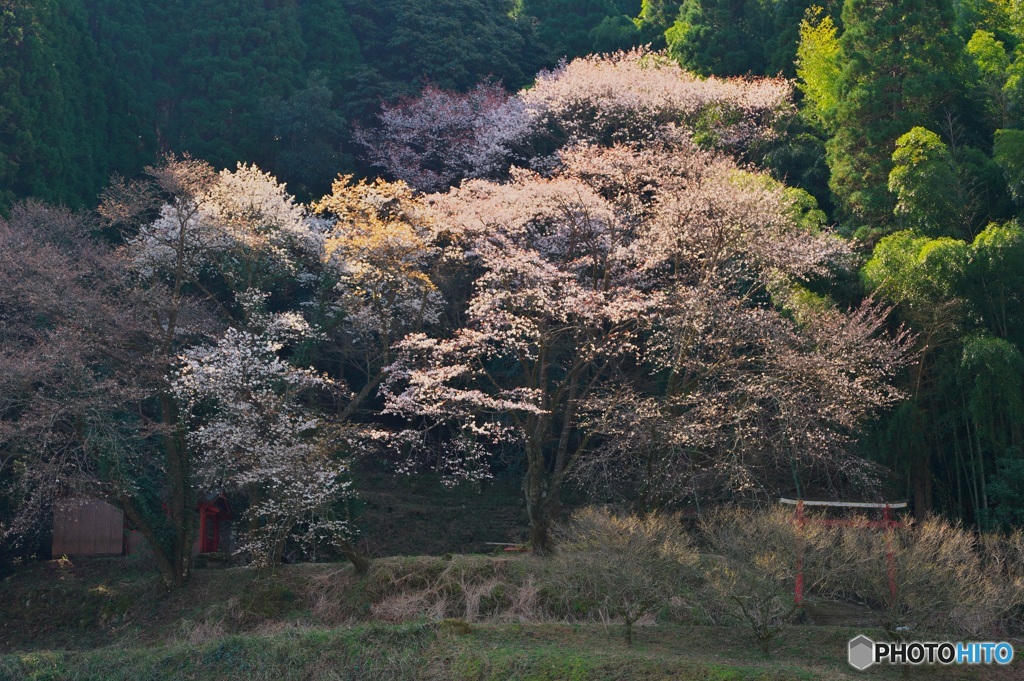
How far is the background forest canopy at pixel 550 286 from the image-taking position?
14.6 meters

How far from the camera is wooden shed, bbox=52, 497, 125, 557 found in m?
17.7

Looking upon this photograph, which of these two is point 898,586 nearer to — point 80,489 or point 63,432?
point 80,489

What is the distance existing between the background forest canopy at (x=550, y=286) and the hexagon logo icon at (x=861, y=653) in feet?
9.73

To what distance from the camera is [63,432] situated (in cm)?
1552

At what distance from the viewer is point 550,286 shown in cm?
1559

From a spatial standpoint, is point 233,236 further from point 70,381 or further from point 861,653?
point 861,653

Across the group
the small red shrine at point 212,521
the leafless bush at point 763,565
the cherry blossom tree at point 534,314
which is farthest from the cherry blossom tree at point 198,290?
the leafless bush at point 763,565

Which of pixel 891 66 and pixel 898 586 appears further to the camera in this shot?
pixel 891 66

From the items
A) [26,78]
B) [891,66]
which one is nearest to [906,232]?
[891,66]

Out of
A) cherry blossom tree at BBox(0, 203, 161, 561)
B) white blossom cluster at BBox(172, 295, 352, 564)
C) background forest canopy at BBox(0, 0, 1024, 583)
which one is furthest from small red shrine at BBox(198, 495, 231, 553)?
white blossom cluster at BBox(172, 295, 352, 564)

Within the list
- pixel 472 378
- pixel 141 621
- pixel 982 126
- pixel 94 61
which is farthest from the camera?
pixel 94 61

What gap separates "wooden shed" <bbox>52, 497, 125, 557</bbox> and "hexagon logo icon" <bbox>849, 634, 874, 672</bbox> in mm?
12954

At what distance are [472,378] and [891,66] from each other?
10.2 meters

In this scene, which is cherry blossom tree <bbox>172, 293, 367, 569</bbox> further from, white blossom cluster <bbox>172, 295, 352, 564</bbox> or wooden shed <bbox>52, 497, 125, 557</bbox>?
wooden shed <bbox>52, 497, 125, 557</bbox>
